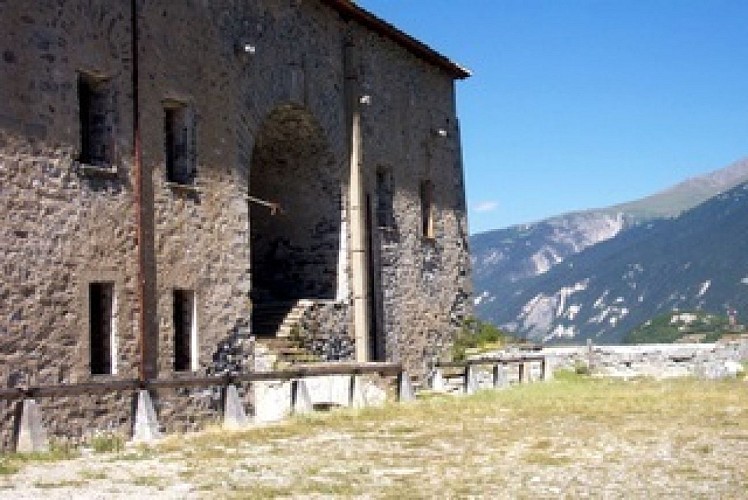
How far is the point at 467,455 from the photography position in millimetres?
12867

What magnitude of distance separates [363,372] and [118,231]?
16.8 feet

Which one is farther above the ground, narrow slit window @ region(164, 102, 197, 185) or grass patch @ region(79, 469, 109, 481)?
narrow slit window @ region(164, 102, 197, 185)

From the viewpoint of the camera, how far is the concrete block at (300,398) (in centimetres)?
1854

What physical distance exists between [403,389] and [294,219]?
539cm

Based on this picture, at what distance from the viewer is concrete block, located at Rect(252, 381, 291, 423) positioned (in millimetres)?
20272

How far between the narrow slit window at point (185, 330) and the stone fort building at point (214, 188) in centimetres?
3

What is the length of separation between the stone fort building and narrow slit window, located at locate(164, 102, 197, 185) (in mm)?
25

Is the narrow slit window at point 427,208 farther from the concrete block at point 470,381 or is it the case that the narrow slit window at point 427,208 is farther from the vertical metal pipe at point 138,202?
the vertical metal pipe at point 138,202

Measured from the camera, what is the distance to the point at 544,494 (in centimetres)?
1012

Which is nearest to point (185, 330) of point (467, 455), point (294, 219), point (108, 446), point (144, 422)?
point (144, 422)

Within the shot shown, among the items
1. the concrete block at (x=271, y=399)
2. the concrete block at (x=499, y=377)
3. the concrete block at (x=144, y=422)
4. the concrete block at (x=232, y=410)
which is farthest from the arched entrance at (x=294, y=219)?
the concrete block at (x=144, y=422)

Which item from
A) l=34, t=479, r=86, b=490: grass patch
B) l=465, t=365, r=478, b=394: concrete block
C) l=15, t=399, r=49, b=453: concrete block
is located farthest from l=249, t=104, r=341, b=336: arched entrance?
l=34, t=479, r=86, b=490: grass patch

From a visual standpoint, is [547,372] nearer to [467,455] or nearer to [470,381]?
[470,381]

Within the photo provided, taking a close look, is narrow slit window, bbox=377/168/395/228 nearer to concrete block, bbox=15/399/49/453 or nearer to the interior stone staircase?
the interior stone staircase
